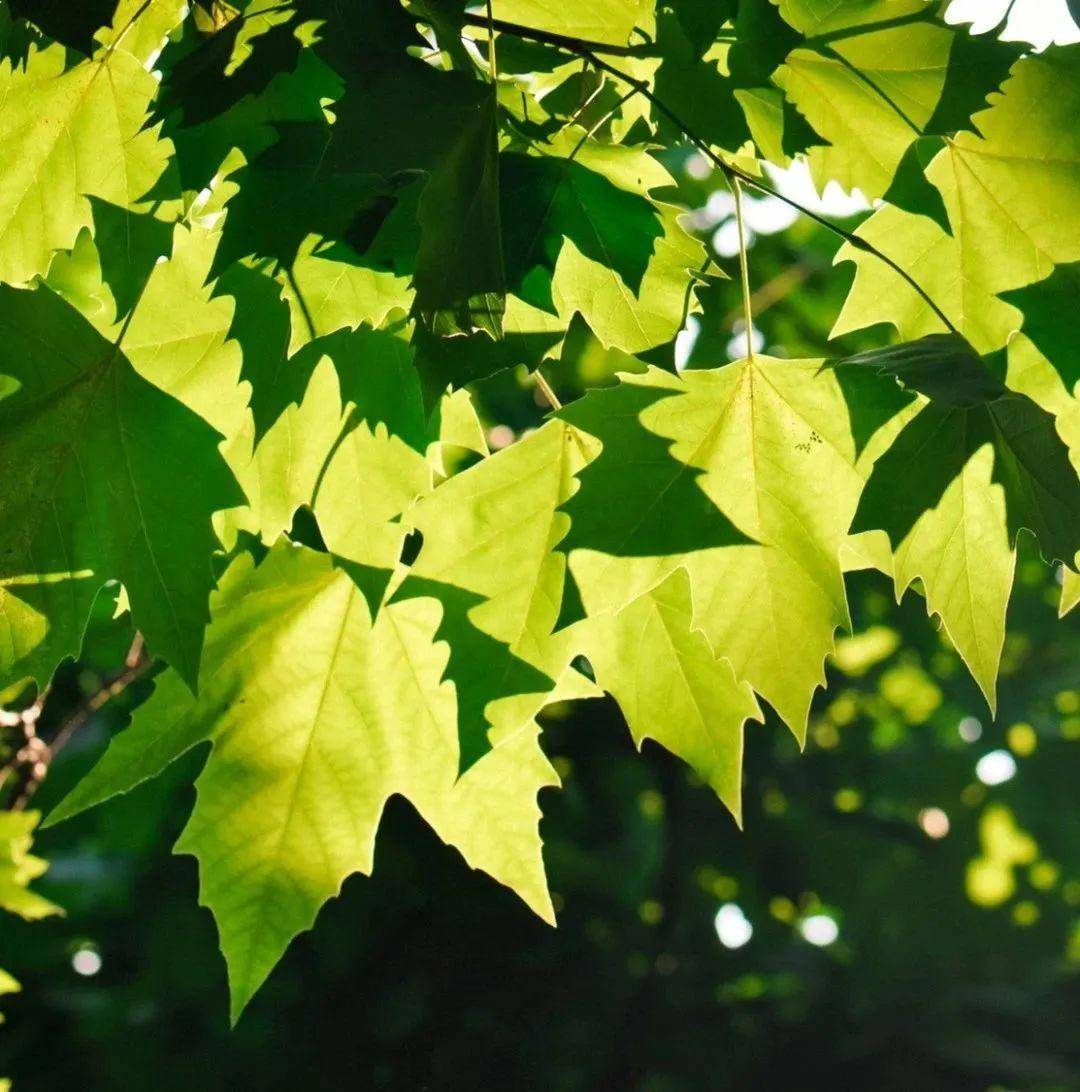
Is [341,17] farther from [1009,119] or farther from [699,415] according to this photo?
[1009,119]

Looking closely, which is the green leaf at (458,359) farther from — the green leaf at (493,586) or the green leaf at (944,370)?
the green leaf at (944,370)

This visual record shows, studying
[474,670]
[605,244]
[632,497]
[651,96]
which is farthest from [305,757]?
[651,96]

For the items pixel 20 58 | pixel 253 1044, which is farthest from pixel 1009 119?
pixel 253 1044

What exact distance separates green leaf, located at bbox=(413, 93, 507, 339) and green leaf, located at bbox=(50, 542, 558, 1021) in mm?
414

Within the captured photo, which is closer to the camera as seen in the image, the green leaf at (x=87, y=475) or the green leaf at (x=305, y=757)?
the green leaf at (x=87, y=475)

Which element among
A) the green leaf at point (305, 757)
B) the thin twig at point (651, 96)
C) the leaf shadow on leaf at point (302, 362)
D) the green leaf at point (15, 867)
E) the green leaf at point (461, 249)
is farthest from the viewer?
the green leaf at point (15, 867)

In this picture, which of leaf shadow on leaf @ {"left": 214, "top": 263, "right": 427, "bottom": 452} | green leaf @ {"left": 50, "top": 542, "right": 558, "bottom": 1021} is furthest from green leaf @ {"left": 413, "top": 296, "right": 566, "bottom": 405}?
green leaf @ {"left": 50, "top": 542, "right": 558, "bottom": 1021}

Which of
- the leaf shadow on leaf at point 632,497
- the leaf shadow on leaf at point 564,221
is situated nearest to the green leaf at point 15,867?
the leaf shadow on leaf at point 632,497

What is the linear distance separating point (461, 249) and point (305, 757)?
62 centimetres

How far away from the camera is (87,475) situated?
101 cm

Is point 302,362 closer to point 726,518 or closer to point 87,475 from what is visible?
point 87,475

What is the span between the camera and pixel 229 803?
1.21 metres

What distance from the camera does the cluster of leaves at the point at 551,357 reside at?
2.93 ft

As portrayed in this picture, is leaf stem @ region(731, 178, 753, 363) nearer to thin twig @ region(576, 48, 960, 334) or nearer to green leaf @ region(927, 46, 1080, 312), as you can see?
thin twig @ region(576, 48, 960, 334)
